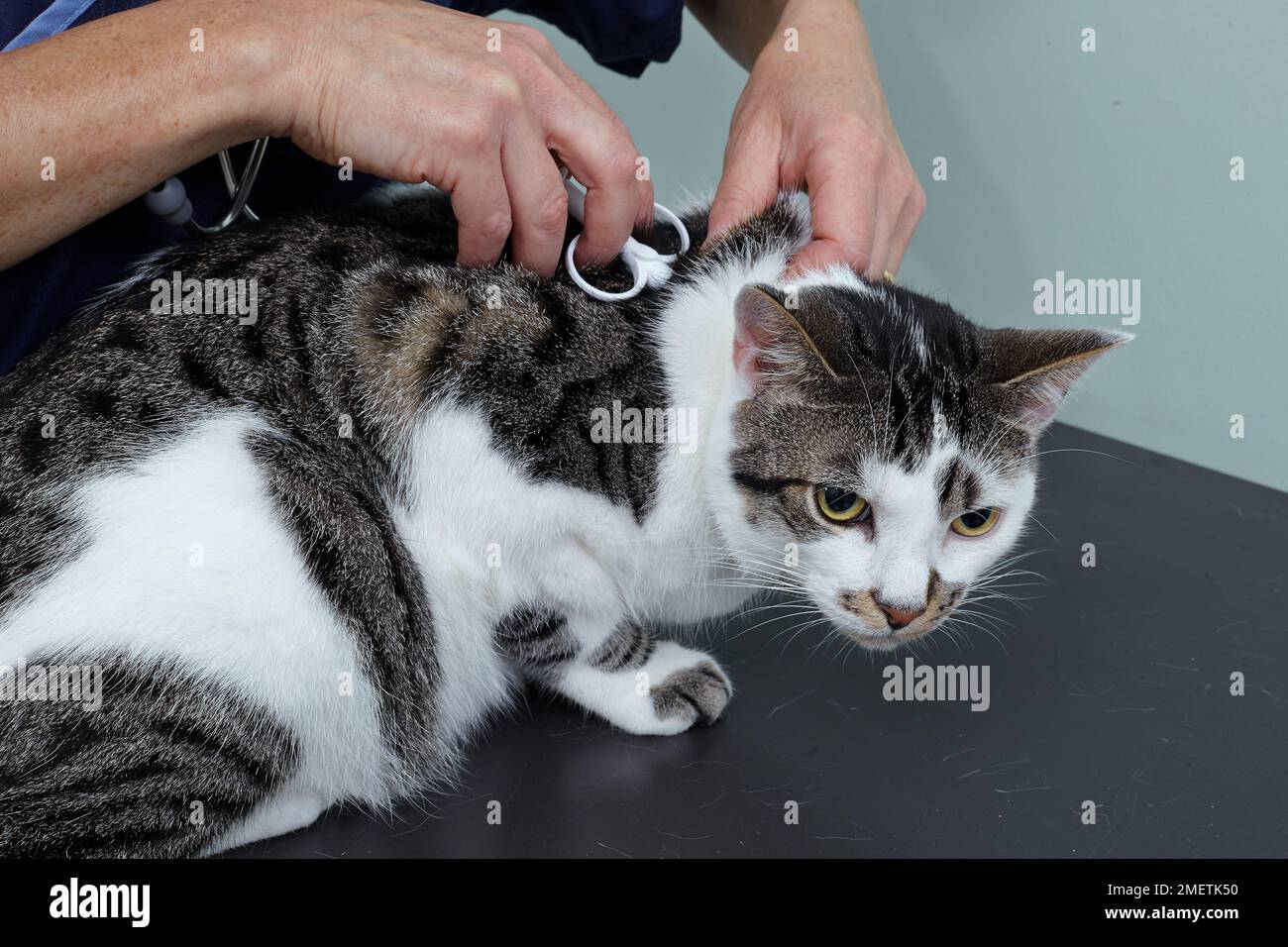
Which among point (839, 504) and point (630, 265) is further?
point (630, 265)

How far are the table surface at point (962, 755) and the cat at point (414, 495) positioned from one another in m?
0.08

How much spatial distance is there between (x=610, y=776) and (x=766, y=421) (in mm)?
400

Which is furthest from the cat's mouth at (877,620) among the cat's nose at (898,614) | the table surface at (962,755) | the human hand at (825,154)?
the human hand at (825,154)

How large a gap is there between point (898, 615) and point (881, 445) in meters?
0.17

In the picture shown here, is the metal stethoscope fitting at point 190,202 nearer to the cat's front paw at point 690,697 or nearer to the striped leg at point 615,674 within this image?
the striped leg at point 615,674

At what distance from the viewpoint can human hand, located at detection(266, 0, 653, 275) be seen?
41.9 inches

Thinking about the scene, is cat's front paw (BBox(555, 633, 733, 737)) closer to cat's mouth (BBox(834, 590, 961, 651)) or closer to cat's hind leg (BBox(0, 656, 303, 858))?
cat's mouth (BBox(834, 590, 961, 651))

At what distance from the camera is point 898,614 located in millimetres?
1106

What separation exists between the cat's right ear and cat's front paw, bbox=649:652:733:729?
347 millimetres

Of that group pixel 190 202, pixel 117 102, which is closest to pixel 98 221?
pixel 190 202

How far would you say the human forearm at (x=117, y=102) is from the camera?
102 centimetres

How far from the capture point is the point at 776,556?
117 cm

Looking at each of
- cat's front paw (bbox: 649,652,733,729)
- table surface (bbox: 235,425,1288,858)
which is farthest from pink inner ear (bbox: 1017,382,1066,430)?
cat's front paw (bbox: 649,652,733,729)

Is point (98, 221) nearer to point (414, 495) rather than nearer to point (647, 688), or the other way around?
point (414, 495)
